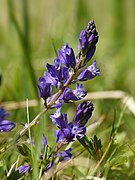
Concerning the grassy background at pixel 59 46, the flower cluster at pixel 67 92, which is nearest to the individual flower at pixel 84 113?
the flower cluster at pixel 67 92

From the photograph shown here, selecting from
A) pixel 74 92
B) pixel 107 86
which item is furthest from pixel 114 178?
pixel 107 86

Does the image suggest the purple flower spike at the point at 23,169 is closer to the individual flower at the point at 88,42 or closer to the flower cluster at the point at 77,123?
the flower cluster at the point at 77,123

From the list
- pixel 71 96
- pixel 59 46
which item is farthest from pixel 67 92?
pixel 59 46

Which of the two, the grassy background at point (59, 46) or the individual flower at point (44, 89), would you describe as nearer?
the individual flower at point (44, 89)

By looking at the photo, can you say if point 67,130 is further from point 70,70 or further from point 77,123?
point 70,70

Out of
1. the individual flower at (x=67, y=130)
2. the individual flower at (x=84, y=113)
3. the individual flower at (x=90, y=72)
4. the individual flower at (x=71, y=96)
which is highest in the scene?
the individual flower at (x=90, y=72)

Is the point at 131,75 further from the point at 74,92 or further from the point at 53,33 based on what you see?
the point at 74,92
